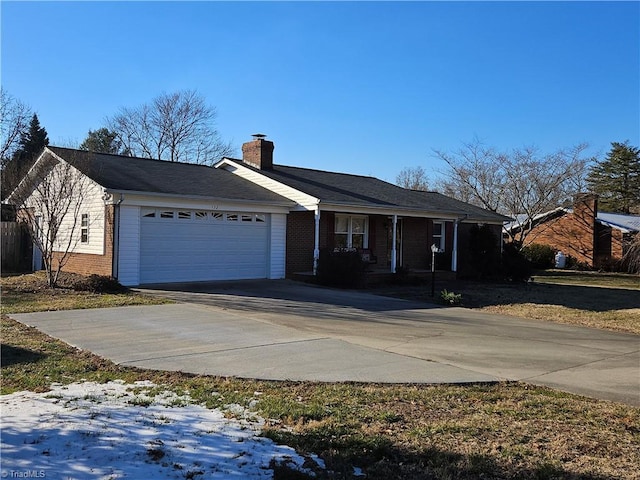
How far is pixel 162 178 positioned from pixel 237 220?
9.33ft

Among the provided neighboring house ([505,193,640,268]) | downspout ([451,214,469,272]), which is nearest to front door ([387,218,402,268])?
downspout ([451,214,469,272])

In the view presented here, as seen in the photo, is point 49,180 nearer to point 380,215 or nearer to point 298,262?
point 298,262

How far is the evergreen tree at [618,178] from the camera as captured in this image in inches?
2206

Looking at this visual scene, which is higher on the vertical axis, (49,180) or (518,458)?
(49,180)

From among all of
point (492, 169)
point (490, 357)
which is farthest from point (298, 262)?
point (492, 169)

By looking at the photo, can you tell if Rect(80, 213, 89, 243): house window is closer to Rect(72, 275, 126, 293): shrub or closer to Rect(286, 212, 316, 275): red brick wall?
Rect(72, 275, 126, 293): shrub

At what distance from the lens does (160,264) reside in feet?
56.0

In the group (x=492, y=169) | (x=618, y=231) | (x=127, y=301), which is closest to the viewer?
(x=127, y=301)

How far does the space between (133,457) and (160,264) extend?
531 inches

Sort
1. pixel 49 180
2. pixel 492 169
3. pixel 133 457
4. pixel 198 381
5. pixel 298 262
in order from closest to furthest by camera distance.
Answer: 1. pixel 133 457
2. pixel 198 381
3. pixel 49 180
4. pixel 298 262
5. pixel 492 169

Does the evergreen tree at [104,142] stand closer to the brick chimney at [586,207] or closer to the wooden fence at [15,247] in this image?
the wooden fence at [15,247]

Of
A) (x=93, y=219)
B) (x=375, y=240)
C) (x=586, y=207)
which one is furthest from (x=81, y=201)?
(x=586, y=207)

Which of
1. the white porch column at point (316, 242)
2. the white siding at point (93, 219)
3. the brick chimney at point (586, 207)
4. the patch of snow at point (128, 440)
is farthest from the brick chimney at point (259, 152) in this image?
the brick chimney at point (586, 207)

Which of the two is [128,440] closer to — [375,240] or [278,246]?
[278,246]
